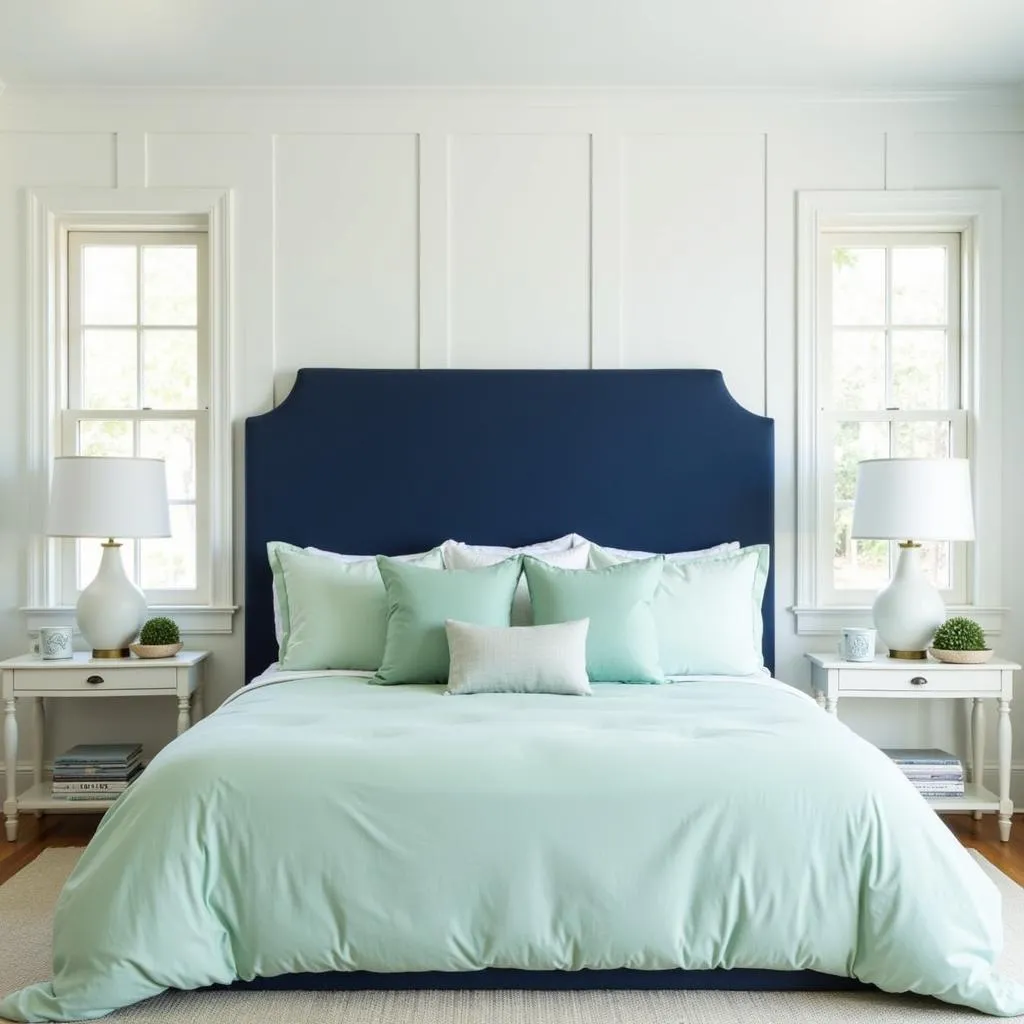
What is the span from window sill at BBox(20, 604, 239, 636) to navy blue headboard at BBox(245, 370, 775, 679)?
0.13 m

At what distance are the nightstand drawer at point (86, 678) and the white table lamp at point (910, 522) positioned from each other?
2.67 metres

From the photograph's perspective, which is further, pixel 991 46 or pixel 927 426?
pixel 927 426

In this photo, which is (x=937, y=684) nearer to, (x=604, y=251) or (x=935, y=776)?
(x=935, y=776)

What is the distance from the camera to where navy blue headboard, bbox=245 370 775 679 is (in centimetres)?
414

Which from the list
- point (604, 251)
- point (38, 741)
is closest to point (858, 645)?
point (604, 251)

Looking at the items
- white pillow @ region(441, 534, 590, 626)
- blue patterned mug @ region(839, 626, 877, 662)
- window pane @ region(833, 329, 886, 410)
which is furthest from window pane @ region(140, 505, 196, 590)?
window pane @ region(833, 329, 886, 410)

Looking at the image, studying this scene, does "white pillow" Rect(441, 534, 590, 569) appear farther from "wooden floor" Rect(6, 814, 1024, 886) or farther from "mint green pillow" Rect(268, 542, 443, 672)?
"wooden floor" Rect(6, 814, 1024, 886)

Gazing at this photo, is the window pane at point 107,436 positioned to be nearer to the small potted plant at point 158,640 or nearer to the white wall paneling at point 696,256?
the small potted plant at point 158,640

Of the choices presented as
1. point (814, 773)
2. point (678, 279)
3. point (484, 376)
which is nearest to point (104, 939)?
point (814, 773)

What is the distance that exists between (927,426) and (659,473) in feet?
3.92

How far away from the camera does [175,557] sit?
14.2 ft

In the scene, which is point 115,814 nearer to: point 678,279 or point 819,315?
point 678,279

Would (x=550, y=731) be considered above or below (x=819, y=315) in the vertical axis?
below

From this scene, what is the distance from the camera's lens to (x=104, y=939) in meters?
2.31
